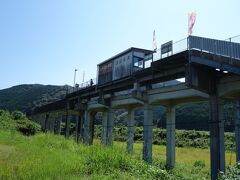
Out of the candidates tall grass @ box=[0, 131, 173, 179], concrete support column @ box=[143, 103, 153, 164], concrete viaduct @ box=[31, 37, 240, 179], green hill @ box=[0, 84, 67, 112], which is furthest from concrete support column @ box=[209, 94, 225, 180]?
green hill @ box=[0, 84, 67, 112]

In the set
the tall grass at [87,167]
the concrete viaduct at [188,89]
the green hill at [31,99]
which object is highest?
the green hill at [31,99]

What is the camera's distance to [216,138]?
21297 millimetres

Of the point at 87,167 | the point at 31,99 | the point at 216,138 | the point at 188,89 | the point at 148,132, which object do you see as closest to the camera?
the point at 87,167

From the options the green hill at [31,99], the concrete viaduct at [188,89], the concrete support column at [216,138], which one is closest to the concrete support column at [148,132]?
the concrete viaduct at [188,89]

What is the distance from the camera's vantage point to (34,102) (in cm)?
16150

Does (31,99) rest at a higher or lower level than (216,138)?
higher

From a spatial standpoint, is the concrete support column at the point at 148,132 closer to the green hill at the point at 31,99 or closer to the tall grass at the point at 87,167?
the tall grass at the point at 87,167

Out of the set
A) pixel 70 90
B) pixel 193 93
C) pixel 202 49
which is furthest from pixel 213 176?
pixel 70 90

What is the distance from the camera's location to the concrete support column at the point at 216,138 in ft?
68.8

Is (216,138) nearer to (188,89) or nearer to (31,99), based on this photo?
(188,89)

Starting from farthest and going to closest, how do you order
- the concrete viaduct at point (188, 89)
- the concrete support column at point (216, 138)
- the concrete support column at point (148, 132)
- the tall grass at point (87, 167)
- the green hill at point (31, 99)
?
1. the green hill at point (31, 99)
2. the concrete support column at point (148, 132)
3. the concrete support column at point (216, 138)
4. the concrete viaduct at point (188, 89)
5. the tall grass at point (87, 167)

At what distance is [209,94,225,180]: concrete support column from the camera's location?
2098 cm

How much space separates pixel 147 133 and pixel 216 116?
9.83 meters

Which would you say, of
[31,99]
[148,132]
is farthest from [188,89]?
[31,99]
